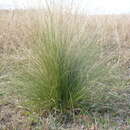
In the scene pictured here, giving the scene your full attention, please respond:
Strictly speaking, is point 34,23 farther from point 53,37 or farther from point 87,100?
point 87,100

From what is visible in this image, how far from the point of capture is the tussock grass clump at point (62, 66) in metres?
2.25

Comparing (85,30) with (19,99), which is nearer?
(85,30)

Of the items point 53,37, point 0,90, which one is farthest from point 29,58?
point 0,90

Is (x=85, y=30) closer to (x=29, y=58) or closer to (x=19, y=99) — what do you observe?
(x=29, y=58)

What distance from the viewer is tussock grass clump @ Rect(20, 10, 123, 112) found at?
2254 millimetres

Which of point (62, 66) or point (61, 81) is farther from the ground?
point (62, 66)

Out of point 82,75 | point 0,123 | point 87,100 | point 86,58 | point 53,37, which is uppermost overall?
point 53,37

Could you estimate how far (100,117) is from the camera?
2326mm

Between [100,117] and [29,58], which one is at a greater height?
[29,58]

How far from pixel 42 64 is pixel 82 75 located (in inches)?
14.4

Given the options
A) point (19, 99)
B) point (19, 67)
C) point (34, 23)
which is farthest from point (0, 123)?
point (34, 23)

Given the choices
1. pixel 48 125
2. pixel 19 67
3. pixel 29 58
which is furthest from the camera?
pixel 19 67

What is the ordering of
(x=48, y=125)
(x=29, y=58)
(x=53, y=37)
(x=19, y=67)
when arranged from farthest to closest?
1. (x=19, y=67)
2. (x=29, y=58)
3. (x=53, y=37)
4. (x=48, y=125)

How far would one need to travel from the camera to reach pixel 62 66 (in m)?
2.25
